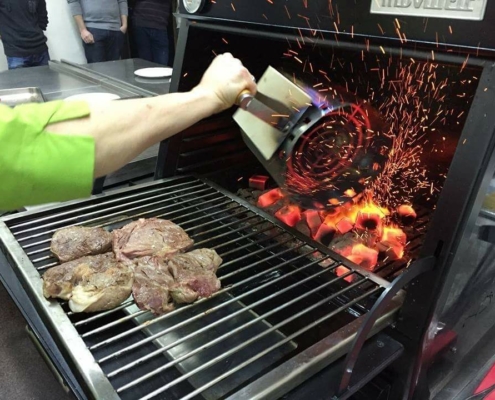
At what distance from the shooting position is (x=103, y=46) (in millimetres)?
5277

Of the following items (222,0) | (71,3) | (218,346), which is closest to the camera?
(218,346)

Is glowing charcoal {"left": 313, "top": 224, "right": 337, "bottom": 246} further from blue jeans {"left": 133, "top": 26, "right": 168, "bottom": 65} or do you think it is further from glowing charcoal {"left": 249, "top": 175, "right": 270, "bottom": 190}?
blue jeans {"left": 133, "top": 26, "right": 168, "bottom": 65}

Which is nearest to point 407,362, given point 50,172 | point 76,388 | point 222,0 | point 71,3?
point 76,388

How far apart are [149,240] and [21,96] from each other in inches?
A: 68.8

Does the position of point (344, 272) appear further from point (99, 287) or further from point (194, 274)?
point (99, 287)

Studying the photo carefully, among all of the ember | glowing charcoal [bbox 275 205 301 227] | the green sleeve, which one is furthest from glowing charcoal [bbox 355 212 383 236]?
the green sleeve

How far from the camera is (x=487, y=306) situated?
1314 mm

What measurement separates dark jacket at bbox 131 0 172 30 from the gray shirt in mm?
259

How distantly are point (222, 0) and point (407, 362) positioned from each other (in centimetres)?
116

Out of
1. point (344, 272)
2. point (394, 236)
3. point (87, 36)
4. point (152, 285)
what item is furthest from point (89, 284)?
point (87, 36)

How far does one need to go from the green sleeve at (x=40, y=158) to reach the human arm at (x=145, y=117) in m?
0.03

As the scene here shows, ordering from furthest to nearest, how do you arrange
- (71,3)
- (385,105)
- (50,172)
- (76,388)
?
(71,3)
(385,105)
(76,388)
(50,172)

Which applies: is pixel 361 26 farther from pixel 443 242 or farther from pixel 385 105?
pixel 385 105

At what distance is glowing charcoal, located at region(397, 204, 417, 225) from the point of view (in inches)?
68.2
